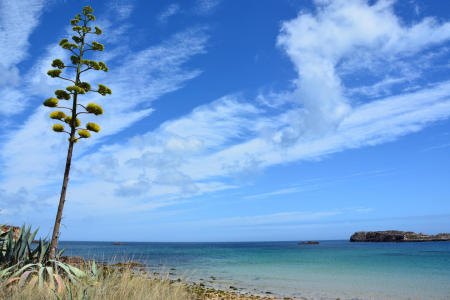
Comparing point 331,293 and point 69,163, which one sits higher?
point 69,163

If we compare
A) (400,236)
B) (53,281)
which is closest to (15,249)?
(53,281)

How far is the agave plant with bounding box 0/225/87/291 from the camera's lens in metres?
6.86

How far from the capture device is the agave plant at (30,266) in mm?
6863

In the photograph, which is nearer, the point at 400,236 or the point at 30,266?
the point at 30,266

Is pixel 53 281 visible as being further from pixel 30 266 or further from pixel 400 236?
pixel 400 236

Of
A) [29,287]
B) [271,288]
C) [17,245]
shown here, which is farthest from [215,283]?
[29,287]

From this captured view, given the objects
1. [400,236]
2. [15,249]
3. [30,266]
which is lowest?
[400,236]

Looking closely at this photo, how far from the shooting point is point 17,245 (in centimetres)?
855

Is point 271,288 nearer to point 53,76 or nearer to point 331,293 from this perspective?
point 331,293

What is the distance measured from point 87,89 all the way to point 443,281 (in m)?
23.9

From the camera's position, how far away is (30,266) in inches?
302

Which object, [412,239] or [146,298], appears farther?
[412,239]

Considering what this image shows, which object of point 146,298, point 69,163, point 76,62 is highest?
point 76,62

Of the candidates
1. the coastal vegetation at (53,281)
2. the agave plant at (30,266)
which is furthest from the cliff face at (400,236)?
the agave plant at (30,266)
